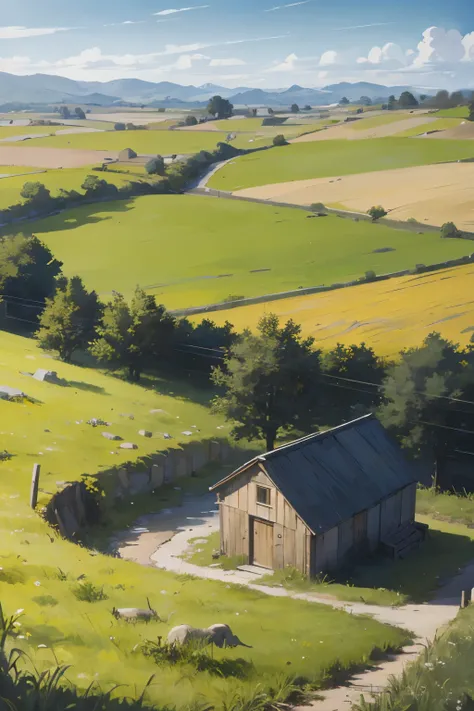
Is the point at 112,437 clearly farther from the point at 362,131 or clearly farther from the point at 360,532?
the point at 362,131

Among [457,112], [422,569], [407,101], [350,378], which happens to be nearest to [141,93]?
[407,101]

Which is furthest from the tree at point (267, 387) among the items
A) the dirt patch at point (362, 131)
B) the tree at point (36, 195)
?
the tree at point (36, 195)

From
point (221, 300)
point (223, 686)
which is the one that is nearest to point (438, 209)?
point (221, 300)

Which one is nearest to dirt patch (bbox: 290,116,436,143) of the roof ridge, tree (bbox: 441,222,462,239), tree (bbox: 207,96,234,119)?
tree (bbox: 441,222,462,239)

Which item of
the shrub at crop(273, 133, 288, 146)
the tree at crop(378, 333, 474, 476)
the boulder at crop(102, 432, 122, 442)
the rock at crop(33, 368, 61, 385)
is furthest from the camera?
the shrub at crop(273, 133, 288, 146)

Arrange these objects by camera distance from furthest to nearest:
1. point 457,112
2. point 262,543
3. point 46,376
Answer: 1. point 457,112
2. point 46,376
3. point 262,543

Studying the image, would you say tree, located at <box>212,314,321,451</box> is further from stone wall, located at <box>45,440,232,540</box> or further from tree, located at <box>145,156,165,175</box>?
tree, located at <box>145,156,165,175</box>

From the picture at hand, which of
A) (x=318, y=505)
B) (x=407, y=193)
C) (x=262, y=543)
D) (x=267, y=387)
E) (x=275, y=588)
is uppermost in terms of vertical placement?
(x=407, y=193)
